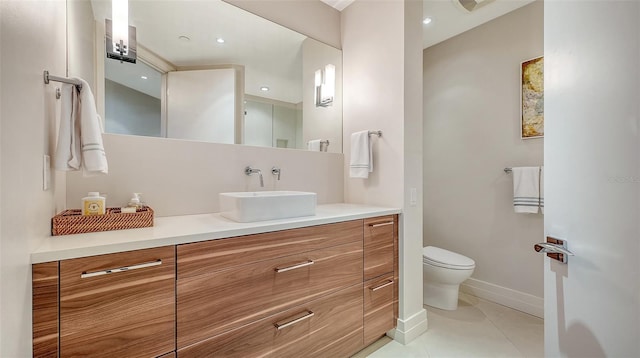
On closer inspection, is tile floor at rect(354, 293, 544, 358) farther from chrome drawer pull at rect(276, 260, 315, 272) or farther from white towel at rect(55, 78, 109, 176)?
white towel at rect(55, 78, 109, 176)

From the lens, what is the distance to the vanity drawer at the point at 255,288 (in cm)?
100

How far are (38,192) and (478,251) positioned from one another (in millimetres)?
3039

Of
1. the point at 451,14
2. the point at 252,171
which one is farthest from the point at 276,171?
the point at 451,14

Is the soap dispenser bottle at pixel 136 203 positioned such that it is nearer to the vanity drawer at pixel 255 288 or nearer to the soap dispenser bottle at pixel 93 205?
the soap dispenser bottle at pixel 93 205

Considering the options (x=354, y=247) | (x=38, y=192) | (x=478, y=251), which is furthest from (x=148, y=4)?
(x=478, y=251)

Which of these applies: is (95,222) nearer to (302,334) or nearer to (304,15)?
(302,334)

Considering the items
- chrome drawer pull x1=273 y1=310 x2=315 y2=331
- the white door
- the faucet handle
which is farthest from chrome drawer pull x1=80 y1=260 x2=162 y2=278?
the white door

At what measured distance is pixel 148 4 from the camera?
149 cm

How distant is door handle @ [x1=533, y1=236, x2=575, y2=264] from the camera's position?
75 centimetres

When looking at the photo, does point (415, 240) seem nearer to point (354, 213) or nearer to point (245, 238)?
point (354, 213)

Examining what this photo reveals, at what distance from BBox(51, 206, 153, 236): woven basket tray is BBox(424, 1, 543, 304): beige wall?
2.67 m

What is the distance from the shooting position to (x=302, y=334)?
132 centimetres

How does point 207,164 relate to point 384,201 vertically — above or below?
above

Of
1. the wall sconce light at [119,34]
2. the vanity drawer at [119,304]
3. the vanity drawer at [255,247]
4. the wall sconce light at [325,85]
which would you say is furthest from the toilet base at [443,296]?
the wall sconce light at [119,34]
